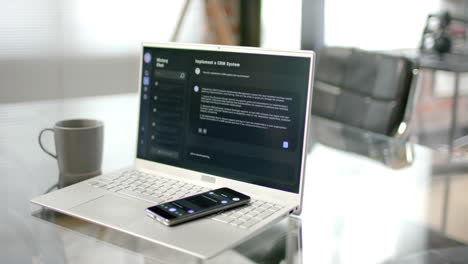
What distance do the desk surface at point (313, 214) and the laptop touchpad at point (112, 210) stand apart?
0.02 meters

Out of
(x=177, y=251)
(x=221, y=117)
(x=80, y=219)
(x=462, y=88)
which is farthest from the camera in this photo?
(x=462, y=88)

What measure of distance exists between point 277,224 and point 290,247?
7 centimetres

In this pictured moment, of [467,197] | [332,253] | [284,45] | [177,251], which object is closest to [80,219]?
[177,251]

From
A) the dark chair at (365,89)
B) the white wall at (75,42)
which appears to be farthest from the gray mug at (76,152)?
the white wall at (75,42)

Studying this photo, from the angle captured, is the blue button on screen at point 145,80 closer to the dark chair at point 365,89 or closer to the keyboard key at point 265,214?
the keyboard key at point 265,214

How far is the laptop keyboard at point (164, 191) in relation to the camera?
0.83 m

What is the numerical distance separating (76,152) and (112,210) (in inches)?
10.3

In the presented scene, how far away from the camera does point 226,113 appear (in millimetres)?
989

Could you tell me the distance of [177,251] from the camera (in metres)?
0.73

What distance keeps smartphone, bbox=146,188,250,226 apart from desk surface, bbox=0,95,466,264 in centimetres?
6

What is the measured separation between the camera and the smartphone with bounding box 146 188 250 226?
2.65 feet

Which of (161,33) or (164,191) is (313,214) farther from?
(161,33)

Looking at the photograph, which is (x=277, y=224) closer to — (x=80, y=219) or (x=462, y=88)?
(x=80, y=219)

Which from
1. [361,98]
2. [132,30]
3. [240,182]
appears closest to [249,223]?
[240,182]
